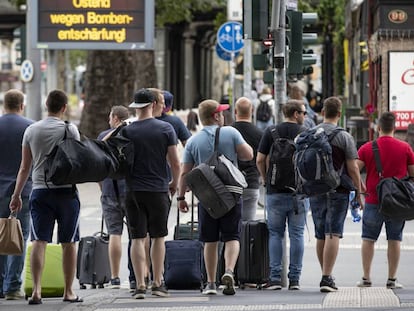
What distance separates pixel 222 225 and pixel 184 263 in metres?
0.76

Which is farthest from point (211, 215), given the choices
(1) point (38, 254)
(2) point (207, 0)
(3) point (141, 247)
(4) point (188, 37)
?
(4) point (188, 37)

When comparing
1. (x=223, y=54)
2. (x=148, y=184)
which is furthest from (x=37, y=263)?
(x=223, y=54)

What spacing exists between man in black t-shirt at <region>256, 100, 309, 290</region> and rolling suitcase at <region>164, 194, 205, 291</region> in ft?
2.39

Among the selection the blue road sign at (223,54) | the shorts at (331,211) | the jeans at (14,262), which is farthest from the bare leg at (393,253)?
the blue road sign at (223,54)

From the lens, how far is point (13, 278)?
38.9ft

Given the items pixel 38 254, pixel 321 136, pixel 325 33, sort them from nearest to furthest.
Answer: pixel 38 254 → pixel 321 136 → pixel 325 33

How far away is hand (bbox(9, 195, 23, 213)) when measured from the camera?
1110cm

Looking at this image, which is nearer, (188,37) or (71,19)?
(71,19)

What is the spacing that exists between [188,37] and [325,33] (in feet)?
51.3

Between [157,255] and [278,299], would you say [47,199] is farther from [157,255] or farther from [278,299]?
[278,299]

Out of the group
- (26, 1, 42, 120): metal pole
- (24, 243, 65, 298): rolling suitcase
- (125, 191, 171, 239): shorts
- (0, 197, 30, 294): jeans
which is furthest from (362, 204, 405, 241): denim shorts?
(26, 1, 42, 120): metal pole

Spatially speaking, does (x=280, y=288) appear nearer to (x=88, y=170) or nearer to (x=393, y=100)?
(x=88, y=170)

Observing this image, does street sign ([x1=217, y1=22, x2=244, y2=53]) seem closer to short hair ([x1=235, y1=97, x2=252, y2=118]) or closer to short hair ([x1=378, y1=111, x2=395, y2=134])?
short hair ([x1=235, y1=97, x2=252, y2=118])

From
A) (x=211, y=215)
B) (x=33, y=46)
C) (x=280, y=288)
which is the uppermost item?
(x=33, y=46)
